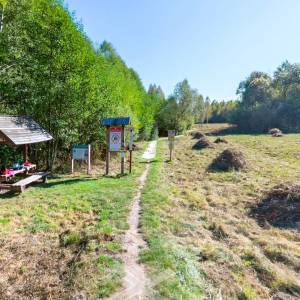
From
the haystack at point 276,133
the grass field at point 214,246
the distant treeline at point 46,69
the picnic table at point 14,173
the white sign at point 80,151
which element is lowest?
the grass field at point 214,246

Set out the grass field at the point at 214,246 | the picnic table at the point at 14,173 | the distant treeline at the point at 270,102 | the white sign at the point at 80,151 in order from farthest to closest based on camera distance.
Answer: the distant treeline at the point at 270,102 < the white sign at the point at 80,151 < the picnic table at the point at 14,173 < the grass field at the point at 214,246

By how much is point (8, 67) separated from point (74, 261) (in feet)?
32.0

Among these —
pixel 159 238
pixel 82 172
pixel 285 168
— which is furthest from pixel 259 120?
pixel 159 238

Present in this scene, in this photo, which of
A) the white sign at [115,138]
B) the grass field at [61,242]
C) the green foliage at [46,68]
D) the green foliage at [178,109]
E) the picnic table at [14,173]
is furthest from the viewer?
the green foliage at [178,109]

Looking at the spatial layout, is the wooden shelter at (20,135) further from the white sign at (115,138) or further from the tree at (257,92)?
the tree at (257,92)

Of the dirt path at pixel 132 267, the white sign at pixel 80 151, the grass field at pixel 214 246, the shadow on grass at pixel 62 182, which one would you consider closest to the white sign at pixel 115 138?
the white sign at pixel 80 151

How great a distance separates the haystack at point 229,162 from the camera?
562 inches

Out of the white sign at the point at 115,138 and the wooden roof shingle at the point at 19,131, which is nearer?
the wooden roof shingle at the point at 19,131

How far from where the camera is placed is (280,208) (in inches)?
313

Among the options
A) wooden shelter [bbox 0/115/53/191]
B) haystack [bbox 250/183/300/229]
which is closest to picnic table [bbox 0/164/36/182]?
wooden shelter [bbox 0/115/53/191]

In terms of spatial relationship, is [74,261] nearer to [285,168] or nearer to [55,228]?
[55,228]

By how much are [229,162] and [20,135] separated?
10.9 m

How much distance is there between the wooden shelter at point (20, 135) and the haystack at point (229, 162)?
942 cm

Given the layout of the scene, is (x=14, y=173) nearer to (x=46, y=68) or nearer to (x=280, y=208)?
(x=46, y=68)
